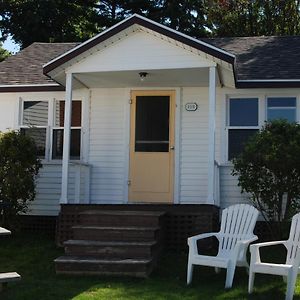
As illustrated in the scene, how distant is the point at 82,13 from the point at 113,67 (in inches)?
730

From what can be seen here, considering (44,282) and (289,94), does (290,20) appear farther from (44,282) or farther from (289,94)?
(44,282)

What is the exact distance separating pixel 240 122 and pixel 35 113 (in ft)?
14.2

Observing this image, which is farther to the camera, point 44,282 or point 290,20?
point 290,20

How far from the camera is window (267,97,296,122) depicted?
10688 mm

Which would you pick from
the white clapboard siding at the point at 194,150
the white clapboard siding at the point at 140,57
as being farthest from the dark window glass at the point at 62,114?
the white clapboard siding at the point at 194,150

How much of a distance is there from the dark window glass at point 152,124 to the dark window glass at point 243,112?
130cm

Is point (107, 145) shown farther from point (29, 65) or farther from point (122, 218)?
point (29, 65)

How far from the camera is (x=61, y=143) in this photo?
1155cm

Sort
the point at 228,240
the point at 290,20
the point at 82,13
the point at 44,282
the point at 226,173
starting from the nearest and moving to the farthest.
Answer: the point at 44,282, the point at 228,240, the point at 226,173, the point at 290,20, the point at 82,13

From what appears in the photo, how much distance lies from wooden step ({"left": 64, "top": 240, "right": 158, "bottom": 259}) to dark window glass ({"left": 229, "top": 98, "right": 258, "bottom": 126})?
12.4 ft

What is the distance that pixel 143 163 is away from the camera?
36.1 feet

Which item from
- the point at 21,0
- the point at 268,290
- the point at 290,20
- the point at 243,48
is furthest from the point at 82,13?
the point at 268,290

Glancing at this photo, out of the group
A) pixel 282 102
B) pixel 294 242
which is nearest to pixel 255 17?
pixel 282 102

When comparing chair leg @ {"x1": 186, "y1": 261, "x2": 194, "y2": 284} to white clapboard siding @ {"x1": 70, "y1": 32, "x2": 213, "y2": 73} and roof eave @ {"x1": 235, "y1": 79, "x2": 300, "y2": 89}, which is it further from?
roof eave @ {"x1": 235, "y1": 79, "x2": 300, "y2": 89}
